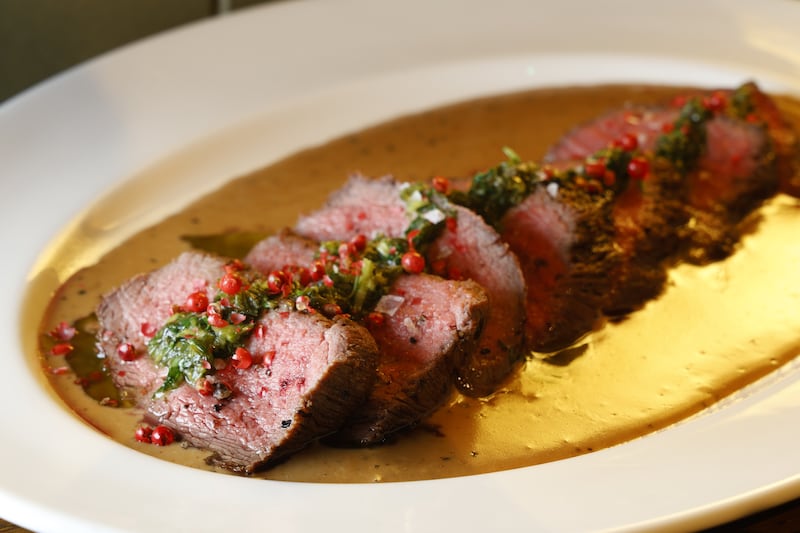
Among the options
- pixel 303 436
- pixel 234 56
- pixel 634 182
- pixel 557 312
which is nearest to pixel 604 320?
pixel 557 312

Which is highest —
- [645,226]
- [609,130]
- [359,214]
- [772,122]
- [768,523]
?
[772,122]

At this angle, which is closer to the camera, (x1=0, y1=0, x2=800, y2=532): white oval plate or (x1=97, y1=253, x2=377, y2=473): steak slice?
(x1=0, y1=0, x2=800, y2=532): white oval plate

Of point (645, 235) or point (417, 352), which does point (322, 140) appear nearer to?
point (645, 235)

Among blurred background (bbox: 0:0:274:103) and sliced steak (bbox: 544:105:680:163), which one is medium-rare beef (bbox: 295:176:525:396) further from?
blurred background (bbox: 0:0:274:103)

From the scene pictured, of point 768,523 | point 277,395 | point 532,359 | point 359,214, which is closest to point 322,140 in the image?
point 359,214

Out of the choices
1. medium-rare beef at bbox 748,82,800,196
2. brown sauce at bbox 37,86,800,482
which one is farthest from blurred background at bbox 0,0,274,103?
medium-rare beef at bbox 748,82,800,196

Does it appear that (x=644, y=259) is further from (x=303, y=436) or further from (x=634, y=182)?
(x=303, y=436)
